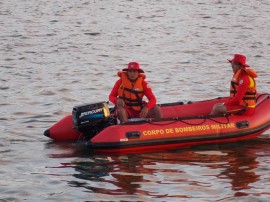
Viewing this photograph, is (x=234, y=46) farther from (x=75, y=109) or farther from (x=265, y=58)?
(x=75, y=109)

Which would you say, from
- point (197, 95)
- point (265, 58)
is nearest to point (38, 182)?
point (197, 95)

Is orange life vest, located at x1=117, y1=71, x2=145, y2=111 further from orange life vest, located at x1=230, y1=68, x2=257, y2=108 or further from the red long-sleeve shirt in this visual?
orange life vest, located at x1=230, y1=68, x2=257, y2=108

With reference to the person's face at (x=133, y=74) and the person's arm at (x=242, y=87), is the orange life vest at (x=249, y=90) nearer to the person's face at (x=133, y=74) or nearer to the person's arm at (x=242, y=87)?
the person's arm at (x=242, y=87)

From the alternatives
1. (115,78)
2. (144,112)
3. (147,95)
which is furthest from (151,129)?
(115,78)

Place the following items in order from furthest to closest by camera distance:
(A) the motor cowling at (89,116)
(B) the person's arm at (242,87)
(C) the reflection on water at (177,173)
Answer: (B) the person's arm at (242,87), (A) the motor cowling at (89,116), (C) the reflection on water at (177,173)

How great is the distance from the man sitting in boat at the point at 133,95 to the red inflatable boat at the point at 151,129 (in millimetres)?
309

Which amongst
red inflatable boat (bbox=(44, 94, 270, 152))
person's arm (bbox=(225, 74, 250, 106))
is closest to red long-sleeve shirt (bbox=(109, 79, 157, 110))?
red inflatable boat (bbox=(44, 94, 270, 152))

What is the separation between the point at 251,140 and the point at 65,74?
8.29m

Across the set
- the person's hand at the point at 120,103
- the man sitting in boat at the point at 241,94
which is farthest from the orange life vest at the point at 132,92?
the man sitting in boat at the point at 241,94

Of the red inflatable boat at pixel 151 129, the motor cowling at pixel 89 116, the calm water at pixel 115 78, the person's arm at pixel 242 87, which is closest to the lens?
the calm water at pixel 115 78

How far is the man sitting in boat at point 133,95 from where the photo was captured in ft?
46.1

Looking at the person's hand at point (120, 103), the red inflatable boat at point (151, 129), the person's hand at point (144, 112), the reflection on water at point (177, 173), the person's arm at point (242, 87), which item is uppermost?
the person's arm at point (242, 87)

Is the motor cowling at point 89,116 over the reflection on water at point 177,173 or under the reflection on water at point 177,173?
over

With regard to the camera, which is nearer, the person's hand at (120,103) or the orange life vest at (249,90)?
the person's hand at (120,103)
